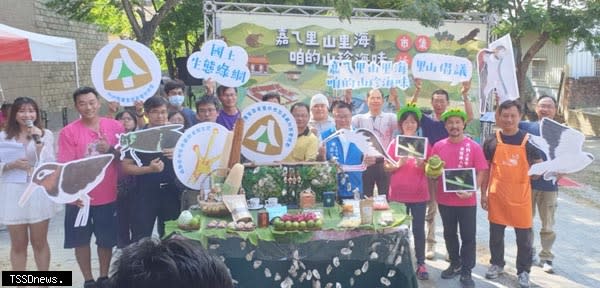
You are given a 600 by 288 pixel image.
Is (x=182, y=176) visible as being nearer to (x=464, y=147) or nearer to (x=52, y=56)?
(x=464, y=147)

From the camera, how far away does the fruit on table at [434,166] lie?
4.09 meters

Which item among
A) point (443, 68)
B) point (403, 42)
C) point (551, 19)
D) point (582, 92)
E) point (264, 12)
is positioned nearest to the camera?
point (443, 68)

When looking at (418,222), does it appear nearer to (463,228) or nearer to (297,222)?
(463,228)

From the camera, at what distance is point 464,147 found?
4.21 metres

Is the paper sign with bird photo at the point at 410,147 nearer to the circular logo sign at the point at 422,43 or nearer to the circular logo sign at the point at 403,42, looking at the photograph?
the circular logo sign at the point at 403,42

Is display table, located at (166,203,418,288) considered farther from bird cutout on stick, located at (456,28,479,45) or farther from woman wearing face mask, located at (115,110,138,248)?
bird cutout on stick, located at (456,28,479,45)

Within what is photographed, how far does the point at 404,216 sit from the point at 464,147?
86cm

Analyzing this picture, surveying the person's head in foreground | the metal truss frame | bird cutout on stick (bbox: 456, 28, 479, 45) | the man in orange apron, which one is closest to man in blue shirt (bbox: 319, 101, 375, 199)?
the man in orange apron

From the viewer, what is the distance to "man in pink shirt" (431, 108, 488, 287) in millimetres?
4180

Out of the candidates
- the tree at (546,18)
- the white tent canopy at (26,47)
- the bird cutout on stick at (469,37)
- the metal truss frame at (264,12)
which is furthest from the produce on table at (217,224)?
the tree at (546,18)

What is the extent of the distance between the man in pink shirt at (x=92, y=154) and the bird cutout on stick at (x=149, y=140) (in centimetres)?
13

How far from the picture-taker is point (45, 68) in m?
15.3

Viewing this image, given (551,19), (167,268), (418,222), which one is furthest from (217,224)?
(551,19)

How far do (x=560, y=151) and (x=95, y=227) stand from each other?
3.46 metres
